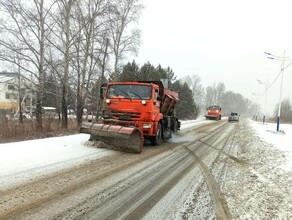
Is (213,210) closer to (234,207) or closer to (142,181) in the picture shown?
(234,207)

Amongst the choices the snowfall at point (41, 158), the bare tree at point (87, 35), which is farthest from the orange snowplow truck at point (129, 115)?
the bare tree at point (87, 35)

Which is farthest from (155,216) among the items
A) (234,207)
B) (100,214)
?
(234,207)

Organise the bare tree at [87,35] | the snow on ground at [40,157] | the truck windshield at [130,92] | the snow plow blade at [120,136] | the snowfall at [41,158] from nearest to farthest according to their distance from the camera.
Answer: the snowfall at [41,158], the snow on ground at [40,157], the snow plow blade at [120,136], the truck windshield at [130,92], the bare tree at [87,35]

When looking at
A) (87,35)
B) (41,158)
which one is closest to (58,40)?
(87,35)

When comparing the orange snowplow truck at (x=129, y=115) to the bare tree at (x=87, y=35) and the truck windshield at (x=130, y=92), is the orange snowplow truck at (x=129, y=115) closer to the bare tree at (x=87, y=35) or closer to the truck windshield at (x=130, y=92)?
the truck windshield at (x=130, y=92)

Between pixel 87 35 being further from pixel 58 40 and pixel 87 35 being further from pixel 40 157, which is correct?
pixel 40 157

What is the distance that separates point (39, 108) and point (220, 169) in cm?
1236

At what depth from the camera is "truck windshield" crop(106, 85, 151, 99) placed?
13394mm

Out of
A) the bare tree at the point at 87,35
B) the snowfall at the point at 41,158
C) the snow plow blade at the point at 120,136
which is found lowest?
the snowfall at the point at 41,158

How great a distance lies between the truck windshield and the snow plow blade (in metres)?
1.81

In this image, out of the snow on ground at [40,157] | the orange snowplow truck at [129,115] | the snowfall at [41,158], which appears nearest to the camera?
the snowfall at [41,158]

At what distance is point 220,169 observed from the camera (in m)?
9.55

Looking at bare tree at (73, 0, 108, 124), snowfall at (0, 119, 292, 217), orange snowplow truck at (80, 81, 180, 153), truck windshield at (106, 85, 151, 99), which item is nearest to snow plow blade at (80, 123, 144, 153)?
orange snowplow truck at (80, 81, 180, 153)

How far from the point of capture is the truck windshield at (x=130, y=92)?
527 inches
